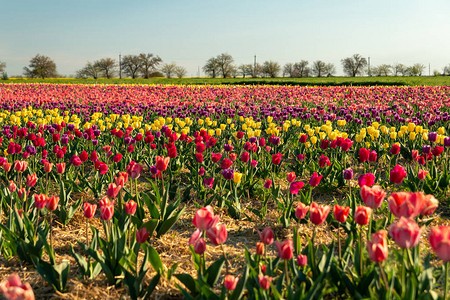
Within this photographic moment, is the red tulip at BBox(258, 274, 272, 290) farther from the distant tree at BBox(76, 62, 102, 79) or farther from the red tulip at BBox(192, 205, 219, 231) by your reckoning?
the distant tree at BBox(76, 62, 102, 79)

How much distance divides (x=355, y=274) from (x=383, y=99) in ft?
43.2

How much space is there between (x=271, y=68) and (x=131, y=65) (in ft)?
128

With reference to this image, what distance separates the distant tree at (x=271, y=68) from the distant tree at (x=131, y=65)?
35.0 metres

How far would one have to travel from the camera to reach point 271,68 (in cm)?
10831

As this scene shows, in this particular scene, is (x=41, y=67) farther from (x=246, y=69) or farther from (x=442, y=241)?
(x=442, y=241)

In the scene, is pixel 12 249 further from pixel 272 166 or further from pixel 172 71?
pixel 172 71

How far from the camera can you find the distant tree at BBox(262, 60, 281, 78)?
108 m

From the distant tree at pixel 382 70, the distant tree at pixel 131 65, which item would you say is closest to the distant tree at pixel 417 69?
the distant tree at pixel 382 70

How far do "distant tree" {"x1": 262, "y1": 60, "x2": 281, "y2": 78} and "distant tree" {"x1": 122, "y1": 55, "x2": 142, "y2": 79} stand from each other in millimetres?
34993

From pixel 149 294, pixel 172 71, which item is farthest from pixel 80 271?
pixel 172 71

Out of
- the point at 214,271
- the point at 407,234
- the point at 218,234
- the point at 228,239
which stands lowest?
the point at 228,239

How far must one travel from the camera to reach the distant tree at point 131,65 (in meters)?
103

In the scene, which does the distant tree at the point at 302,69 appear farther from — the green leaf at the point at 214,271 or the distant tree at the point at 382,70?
the green leaf at the point at 214,271

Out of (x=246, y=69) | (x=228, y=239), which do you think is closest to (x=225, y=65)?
(x=246, y=69)
